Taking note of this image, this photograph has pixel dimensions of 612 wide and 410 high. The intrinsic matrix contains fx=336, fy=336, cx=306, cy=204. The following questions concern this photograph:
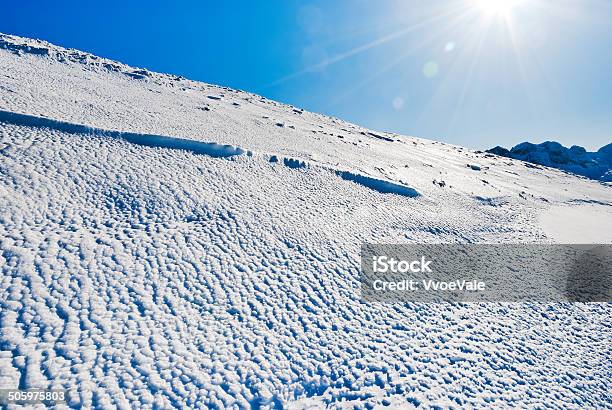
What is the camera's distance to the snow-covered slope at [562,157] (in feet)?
147

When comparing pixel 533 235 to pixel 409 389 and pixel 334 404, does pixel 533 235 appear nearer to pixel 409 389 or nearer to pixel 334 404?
pixel 409 389

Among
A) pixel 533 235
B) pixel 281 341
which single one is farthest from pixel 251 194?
pixel 533 235

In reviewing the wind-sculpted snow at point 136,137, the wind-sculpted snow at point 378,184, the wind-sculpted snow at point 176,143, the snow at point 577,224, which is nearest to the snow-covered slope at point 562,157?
the snow at point 577,224

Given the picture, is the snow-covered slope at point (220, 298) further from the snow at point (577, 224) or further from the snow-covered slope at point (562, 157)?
the snow-covered slope at point (562, 157)

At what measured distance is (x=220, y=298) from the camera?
4645 millimetres

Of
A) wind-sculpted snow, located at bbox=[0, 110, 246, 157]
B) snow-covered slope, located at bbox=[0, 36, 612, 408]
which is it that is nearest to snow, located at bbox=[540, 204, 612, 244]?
snow-covered slope, located at bbox=[0, 36, 612, 408]

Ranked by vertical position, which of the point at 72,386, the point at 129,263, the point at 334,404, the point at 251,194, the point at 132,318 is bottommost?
the point at 334,404

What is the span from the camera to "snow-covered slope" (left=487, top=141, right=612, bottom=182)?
147ft

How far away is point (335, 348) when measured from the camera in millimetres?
4328

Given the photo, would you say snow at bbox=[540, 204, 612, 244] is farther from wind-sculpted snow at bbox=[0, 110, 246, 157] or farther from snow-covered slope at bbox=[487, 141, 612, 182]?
snow-covered slope at bbox=[487, 141, 612, 182]

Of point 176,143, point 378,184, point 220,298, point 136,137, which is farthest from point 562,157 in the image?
point 220,298

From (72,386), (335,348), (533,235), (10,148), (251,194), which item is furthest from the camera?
(533,235)

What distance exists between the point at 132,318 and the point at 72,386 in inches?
36.4

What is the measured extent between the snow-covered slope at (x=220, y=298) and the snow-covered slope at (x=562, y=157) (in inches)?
1786
